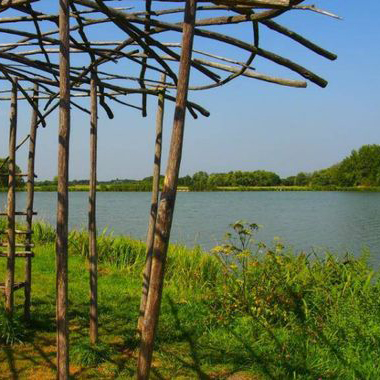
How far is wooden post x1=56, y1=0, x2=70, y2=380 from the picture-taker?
104 inches

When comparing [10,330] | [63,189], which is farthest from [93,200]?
[63,189]

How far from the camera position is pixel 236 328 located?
5297mm

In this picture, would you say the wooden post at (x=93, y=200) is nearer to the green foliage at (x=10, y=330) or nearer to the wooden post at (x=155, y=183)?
the wooden post at (x=155, y=183)

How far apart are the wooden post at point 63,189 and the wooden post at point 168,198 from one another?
834mm

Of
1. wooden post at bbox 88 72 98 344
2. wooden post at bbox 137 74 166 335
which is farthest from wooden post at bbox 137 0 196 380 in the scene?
wooden post at bbox 137 74 166 335

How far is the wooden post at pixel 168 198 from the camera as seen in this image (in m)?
2.02

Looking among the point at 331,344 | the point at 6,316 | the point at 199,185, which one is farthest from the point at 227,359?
the point at 199,185

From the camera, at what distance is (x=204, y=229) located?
2169 cm

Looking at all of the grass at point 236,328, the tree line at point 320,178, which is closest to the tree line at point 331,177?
the tree line at point 320,178

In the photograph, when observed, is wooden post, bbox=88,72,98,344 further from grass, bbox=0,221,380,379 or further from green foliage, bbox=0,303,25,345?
green foliage, bbox=0,303,25,345

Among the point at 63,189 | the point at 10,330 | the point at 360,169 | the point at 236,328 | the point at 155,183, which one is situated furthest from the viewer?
the point at 360,169

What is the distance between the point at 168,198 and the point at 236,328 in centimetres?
362

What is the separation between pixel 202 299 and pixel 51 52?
12.3 ft

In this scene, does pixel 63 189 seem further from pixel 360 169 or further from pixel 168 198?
pixel 360 169
